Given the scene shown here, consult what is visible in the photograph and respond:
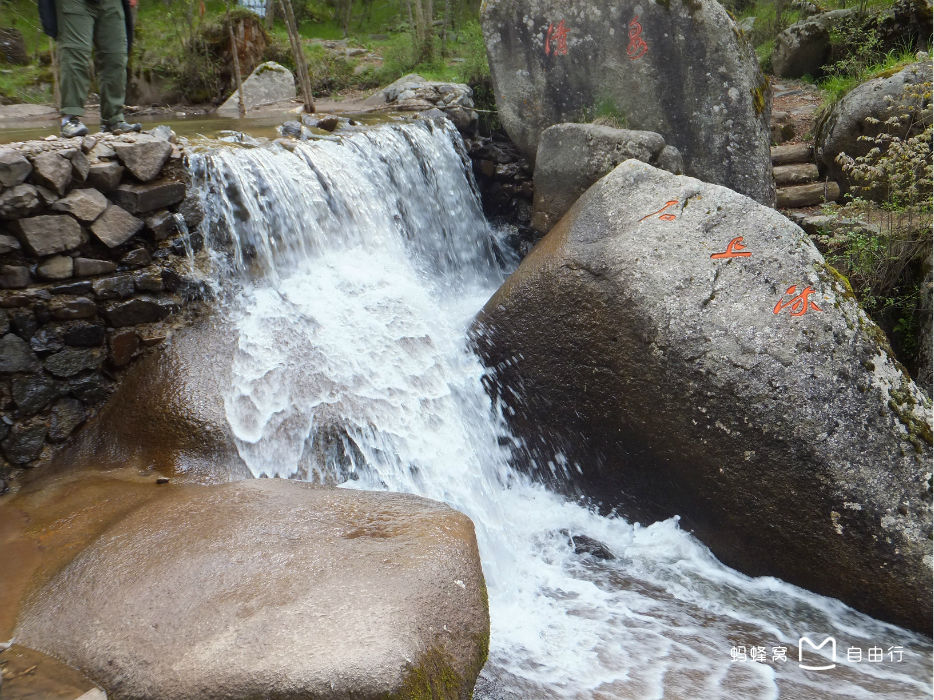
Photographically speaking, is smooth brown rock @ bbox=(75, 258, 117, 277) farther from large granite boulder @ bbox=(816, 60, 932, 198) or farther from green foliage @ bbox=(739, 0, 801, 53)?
green foliage @ bbox=(739, 0, 801, 53)

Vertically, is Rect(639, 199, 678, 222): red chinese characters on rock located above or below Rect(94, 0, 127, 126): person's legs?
below

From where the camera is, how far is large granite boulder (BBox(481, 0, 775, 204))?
6.46 m

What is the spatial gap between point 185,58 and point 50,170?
26.1 ft

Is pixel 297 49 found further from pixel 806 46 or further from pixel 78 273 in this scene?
pixel 806 46

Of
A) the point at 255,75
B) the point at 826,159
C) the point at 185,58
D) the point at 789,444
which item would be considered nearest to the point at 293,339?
the point at 789,444

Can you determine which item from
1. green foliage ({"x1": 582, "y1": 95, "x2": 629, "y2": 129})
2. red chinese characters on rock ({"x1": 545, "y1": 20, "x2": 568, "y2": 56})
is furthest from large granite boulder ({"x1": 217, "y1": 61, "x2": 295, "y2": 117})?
green foliage ({"x1": 582, "y1": 95, "x2": 629, "y2": 129})

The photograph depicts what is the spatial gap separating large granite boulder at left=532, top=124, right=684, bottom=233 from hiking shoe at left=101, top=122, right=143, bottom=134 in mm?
3452

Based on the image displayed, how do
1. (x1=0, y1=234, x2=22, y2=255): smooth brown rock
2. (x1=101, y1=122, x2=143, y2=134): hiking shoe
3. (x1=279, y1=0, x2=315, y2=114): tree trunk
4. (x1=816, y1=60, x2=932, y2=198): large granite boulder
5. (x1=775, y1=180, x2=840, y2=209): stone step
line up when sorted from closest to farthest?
(x1=0, y1=234, x2=22, y2=255): smooth brown rock → (x1=101, y1=122, x2=143, y2=134): hiking shoe → (x1=816, y1=60, x2=932, y2=198): large granite boulder → (x1=775, y1=180, x2=840, y2=209): stone step → (x1=279, y1=0, x2=315, y2=114): tree trunk

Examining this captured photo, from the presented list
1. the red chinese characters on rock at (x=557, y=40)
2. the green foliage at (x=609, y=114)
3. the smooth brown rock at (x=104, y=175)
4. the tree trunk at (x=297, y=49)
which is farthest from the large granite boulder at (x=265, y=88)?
the smooth brown rock at (x=104, y=175)

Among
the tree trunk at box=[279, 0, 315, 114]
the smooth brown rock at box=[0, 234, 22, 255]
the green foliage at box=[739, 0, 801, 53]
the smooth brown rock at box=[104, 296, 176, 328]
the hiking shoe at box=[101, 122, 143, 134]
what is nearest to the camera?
the smooth brown rock at box=[0, 234, 22, 255]

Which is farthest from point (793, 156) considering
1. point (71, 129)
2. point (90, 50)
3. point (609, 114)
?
point (71, 129)

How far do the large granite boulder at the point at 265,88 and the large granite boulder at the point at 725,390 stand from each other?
22.8 feet

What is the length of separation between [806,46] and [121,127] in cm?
975

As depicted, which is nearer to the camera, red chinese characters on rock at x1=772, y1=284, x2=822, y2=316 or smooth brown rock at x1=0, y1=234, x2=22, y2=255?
smooth brown rock at x1=0, y1=234, x2=22, y2=255
